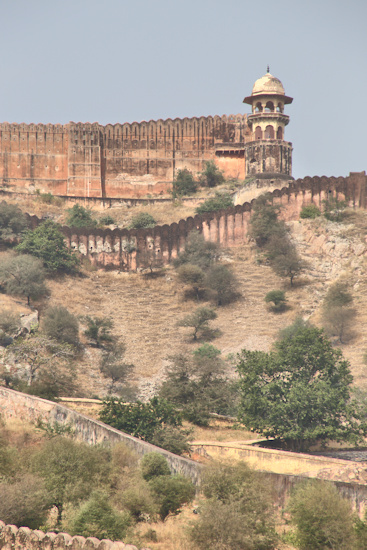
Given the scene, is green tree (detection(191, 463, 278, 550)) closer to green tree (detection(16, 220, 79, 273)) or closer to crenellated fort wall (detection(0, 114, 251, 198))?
green tree (detection(16, 220, 79, 273))

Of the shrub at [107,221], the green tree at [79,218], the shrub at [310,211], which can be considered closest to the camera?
the shrub at [310,211]

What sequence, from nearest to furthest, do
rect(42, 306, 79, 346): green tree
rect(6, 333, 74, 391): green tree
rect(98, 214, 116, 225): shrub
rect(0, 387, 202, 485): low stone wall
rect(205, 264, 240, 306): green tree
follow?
1. rect(0, 387, 202, 485): low stone wall
2. rect(6, 333, 74, 391): green tree
3. rect(42, 306, 79, 346): green tree
4. rect(205, 264, 240, 306): green tree
5. rect(98, 214, 116, 225): shrub

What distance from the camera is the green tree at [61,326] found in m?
37.2

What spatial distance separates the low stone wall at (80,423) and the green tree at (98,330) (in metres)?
12.4

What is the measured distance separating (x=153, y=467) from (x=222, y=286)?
70.8 ft

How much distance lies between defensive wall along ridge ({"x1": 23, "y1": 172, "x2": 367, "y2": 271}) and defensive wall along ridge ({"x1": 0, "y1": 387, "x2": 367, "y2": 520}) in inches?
839

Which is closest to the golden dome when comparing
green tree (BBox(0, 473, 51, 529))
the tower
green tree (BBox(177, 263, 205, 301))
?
the tower

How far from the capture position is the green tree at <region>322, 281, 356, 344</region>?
3788 cm

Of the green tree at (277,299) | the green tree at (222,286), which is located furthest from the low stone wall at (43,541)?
the green tree at (222,286)

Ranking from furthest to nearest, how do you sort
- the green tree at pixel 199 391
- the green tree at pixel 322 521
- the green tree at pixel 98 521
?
the green tree at pixel 199 391, the green tree at pixel 322 521, the green tree at pixel 98 521

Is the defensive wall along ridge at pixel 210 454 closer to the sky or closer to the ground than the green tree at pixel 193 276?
closer to the ground

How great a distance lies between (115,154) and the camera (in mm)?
57125

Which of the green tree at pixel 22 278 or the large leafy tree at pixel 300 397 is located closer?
the large leafy tree at pixel 300 397

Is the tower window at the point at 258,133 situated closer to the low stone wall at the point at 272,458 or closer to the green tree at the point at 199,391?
the green tree at the point at 199,391
